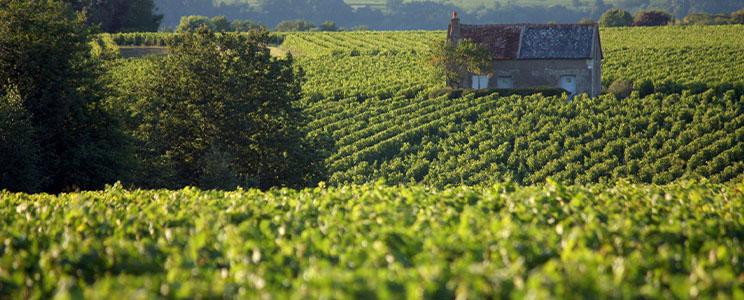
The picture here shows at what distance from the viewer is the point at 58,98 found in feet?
88.8

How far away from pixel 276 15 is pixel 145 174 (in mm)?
140211

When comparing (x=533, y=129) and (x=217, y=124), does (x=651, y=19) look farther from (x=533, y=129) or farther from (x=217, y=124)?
(x=217, y=124)

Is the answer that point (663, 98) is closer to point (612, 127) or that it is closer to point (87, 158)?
point (612, 127)

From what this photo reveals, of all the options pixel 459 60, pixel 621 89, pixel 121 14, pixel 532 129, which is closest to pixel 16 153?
pixel 532 129

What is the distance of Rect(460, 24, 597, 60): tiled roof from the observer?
5462cm

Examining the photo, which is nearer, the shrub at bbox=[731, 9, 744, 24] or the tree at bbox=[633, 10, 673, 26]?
the tree at bbox=[633, 10, 673, 26]

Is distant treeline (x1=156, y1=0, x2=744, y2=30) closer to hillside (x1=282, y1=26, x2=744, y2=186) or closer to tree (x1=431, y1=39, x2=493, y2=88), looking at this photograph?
tree (x1=431, y1=39, x2=493, y2=88)

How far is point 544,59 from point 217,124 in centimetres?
2897

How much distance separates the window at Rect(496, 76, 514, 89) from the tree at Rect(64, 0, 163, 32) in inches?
1537

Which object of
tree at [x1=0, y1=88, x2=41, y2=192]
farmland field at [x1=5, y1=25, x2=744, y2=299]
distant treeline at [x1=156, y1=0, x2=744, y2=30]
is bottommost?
distant treeline at [x1=156, y1=0, x2=744, y2=30]

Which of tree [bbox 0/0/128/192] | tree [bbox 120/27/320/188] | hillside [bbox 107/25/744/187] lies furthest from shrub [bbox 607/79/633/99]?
tree [bbox 0/0/128/192]

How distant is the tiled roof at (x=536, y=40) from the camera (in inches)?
2151

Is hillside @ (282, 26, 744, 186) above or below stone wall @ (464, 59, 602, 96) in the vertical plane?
below

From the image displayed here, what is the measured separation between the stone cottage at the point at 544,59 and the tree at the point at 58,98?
96.4 ft
